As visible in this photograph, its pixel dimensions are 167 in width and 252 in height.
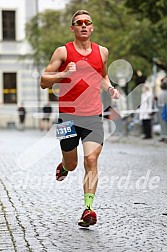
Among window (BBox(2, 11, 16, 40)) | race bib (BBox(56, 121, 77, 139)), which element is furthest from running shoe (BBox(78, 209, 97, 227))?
window (BBox(2, 11, 16, 40))

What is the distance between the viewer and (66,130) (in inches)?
286

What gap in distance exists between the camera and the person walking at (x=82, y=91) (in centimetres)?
720

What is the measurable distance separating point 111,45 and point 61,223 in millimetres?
26359

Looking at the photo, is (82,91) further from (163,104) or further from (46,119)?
(46,119)

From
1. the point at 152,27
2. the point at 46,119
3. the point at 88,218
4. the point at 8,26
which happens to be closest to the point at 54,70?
the point at 88,218

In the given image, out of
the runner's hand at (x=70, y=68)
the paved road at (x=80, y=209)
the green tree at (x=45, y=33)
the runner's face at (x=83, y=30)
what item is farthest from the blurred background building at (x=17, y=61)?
the runner's hand at (x=70, y=68)

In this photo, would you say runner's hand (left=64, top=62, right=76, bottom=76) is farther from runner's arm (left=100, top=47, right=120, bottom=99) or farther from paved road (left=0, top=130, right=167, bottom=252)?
paved road (left=0, top=130, right=167, bottom=252)

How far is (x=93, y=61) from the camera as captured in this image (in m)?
7.24

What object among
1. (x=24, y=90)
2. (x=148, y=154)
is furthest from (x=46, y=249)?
(x=24, y=90)

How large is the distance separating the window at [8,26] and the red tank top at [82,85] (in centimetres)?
4483

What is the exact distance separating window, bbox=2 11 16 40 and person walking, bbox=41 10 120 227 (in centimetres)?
4481

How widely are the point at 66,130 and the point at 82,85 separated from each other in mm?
438

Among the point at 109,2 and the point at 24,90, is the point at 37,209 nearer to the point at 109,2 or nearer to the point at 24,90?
the point at 109,2

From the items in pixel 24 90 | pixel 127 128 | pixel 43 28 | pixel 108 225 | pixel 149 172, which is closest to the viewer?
pixel 108 225
